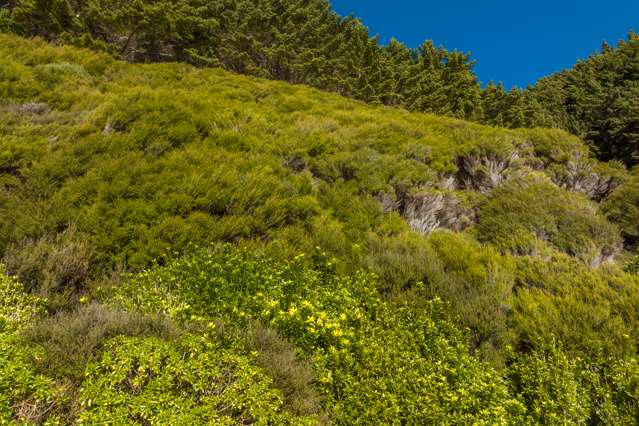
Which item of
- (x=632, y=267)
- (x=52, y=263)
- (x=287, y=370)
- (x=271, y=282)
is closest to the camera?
Answer: (x=287, y=370)

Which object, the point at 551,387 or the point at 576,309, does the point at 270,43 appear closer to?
the point at 576,309

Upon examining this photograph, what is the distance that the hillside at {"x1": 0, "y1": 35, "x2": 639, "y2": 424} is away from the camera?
89.6 inches

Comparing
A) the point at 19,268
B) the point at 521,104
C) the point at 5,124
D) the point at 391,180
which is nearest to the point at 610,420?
the point at 391,180

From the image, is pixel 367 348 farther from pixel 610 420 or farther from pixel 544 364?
pixel 610 420

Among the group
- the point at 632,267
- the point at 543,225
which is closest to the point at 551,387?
the point at 632,267

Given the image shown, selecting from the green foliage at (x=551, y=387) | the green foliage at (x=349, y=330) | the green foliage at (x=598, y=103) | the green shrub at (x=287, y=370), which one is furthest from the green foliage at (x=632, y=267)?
the green foliage at (x=598, y=103)

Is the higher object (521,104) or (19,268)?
(521,104)

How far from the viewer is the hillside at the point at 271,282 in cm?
228

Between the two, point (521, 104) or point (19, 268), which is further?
point (521, 104)

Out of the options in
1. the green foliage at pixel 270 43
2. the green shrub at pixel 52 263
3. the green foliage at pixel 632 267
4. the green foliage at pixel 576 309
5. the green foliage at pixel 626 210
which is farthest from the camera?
the green foliage at pixel 270 43

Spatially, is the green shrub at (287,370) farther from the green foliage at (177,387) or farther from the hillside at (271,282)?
the green foliage at (177,387)

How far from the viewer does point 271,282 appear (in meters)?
3.70

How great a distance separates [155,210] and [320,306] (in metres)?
2.69

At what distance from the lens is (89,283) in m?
3.58
